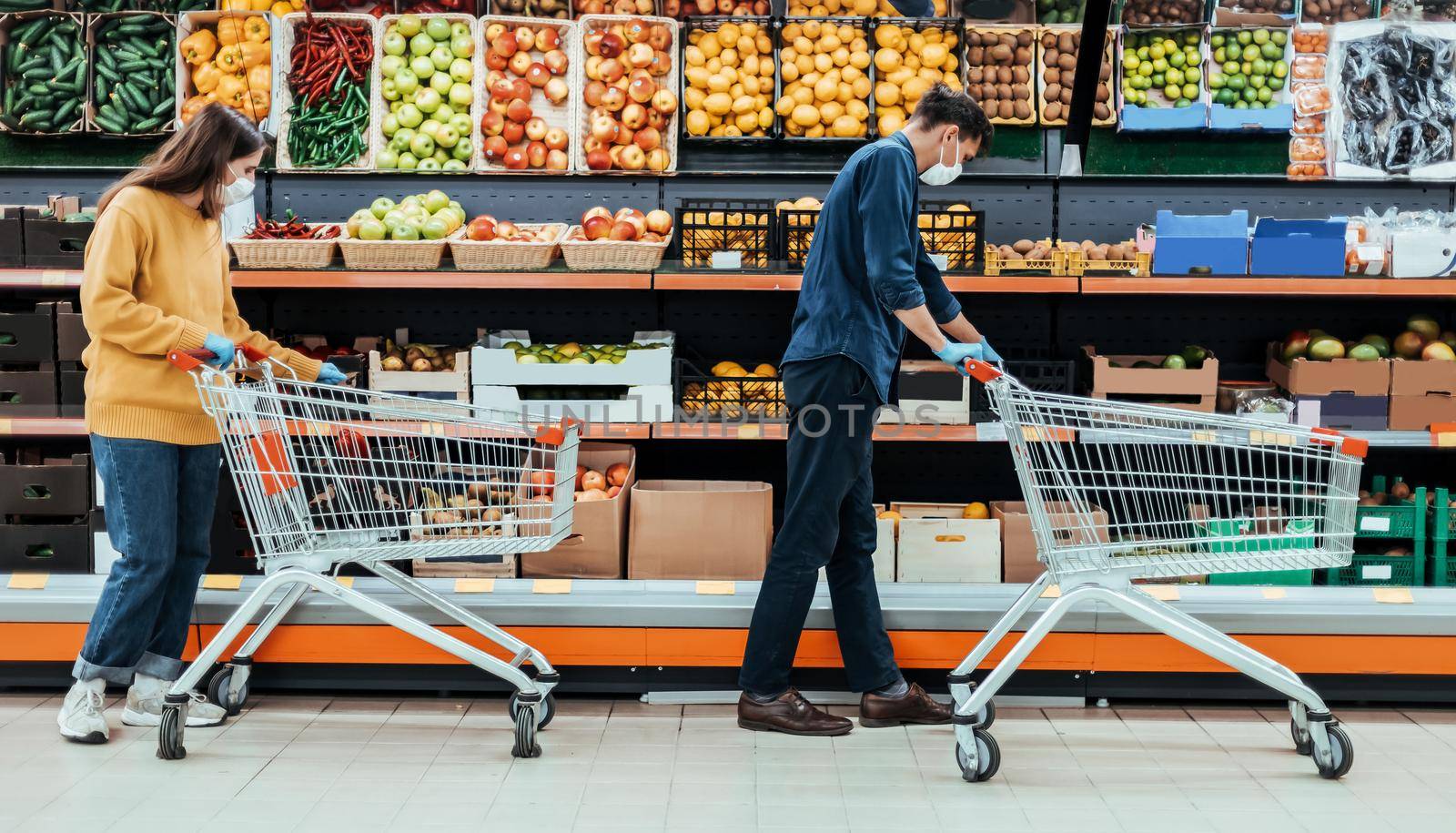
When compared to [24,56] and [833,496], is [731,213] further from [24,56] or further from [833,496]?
[24,56]

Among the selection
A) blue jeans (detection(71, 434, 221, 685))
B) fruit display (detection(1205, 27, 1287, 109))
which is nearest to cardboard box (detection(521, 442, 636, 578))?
blue jeans (detection(71, 434, 221, 685))

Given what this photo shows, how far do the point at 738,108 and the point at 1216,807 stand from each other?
9.34 ft

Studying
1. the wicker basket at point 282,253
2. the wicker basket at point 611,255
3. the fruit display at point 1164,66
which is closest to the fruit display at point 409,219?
the wicker basket at point 282,253

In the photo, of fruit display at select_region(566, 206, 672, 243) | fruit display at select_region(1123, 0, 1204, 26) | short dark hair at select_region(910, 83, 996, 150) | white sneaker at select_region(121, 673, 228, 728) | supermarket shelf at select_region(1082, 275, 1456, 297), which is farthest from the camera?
fruit display at select_region(1123, 0, 1204, 26)

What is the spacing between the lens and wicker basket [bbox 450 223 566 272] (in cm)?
410

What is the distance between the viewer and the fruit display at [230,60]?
15.2ft

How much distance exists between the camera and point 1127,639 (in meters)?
3.79

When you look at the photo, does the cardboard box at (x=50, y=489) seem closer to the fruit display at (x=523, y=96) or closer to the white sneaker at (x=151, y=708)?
the white sneaker at (x=151, y=708)

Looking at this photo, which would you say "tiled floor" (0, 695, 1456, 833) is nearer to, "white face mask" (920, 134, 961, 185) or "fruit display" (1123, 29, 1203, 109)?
"white face mask" (920, 134, 961, 185)

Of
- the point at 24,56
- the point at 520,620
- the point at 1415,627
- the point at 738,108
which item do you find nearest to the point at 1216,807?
the point at 1415,627

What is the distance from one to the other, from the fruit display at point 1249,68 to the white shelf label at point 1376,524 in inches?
60.8

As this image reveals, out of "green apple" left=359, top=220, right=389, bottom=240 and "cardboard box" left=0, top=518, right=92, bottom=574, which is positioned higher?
"green apple" left=359, top=220, right=389, bottom=240

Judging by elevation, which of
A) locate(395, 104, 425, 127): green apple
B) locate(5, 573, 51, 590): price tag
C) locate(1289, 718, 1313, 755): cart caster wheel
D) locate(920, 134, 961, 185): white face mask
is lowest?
locate(1289, 718, 1313, 755): cart caster wheel

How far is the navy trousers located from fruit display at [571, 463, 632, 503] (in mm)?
726
